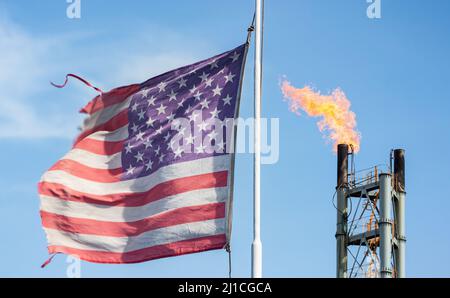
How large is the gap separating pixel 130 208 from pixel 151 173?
0.96 meters

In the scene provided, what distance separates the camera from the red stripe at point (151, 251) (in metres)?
23.8

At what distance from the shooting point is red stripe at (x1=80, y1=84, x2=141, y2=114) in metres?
26.5

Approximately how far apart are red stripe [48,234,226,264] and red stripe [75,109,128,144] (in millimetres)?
3049

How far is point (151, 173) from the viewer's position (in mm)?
25172

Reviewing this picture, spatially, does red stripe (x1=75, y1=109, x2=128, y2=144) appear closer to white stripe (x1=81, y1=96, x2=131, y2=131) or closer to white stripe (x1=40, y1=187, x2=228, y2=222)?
white stripe (x1=81, y1=96, x2=131, y2=131)

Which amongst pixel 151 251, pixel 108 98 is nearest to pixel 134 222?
pixel 151 251

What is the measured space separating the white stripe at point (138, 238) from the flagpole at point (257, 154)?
1.53m

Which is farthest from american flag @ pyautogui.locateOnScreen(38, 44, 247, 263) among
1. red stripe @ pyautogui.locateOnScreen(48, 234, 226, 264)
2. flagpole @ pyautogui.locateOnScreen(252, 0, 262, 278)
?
flagpole @ pyautogui.locateOnScreen(252, 0, 262, 278)

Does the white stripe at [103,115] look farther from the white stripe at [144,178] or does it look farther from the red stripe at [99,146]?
the white stripe at [144,178]

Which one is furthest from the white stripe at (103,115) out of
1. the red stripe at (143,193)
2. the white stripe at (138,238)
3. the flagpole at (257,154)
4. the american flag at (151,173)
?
the flagpole at (257,154)

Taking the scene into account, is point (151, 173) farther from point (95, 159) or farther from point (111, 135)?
point (111, 135)

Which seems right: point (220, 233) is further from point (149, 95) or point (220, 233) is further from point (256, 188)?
point (149, 95)
